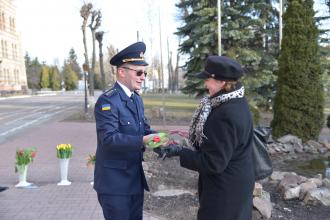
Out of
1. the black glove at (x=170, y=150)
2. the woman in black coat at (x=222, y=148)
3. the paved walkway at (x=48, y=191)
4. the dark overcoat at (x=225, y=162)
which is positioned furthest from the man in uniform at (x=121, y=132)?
the paved walkway at (x=48, y=191)

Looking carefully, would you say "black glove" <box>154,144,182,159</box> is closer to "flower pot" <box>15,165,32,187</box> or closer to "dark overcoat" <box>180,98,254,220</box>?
"dark overcoat" <box>180,98,254,220</box>

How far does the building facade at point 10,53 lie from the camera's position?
66875 millimetres

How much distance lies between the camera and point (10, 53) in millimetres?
71062

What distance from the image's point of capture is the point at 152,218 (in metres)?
5.11

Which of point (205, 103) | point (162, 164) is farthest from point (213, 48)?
point (205, 103)

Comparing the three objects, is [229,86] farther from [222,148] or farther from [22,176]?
[22,176]

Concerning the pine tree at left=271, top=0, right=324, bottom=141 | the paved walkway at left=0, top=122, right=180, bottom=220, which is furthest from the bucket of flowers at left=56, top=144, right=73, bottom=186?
the pine tree at left=271, top=0, right=324, bottom=141

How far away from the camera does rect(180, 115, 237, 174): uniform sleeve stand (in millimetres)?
2564

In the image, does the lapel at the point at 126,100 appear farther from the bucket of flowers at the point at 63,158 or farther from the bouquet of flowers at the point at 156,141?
the bucket of flowers at the point at 63,158

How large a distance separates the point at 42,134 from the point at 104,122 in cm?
1280

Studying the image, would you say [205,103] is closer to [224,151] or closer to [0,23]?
[224,151]

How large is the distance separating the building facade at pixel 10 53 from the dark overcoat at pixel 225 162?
214ft

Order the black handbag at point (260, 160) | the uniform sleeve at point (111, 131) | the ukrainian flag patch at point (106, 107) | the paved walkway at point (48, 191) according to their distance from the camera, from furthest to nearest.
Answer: the paved walkway at point (48, 191) < the black handbag at point (260, 160) < the ukrainian flag patch at point (106, 107) < the uniform sleeve at point (111, 131)

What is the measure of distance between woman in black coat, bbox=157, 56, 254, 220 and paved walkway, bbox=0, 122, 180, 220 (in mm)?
2500
